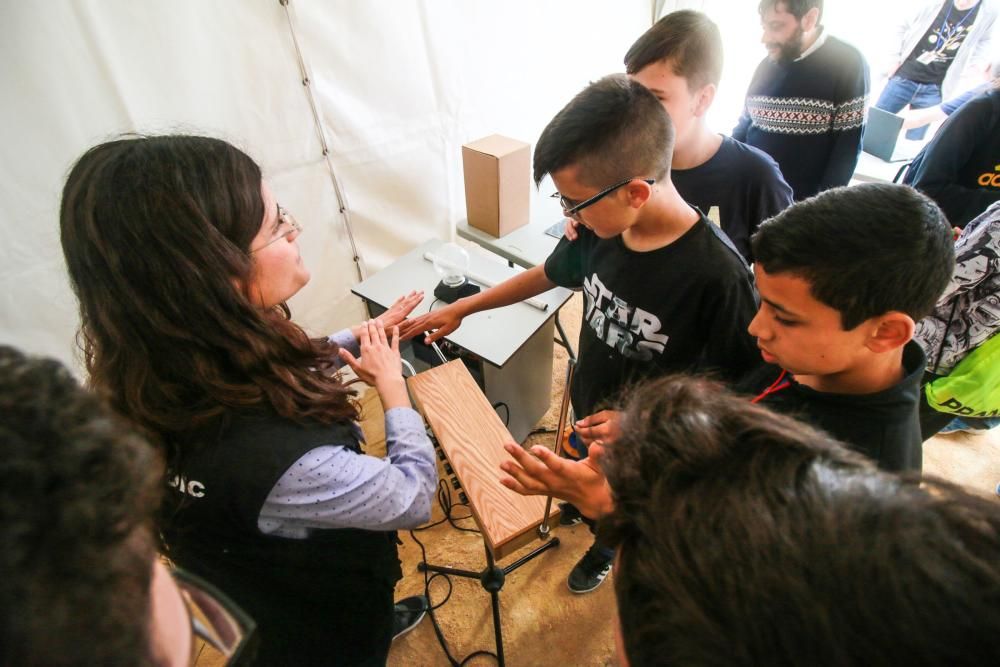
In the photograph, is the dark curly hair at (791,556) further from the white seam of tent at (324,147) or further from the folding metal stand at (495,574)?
the white seam of tent at (324,147)

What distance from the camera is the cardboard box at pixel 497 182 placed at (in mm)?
2043

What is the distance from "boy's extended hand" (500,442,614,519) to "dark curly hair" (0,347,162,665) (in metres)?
0.58

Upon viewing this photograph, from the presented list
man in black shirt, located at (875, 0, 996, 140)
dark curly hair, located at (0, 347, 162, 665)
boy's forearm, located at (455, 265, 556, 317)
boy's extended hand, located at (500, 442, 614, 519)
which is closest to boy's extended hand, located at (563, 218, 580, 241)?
boy's forearm, located at (455, 265, 556, 317)

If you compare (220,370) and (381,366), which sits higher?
(220,370)

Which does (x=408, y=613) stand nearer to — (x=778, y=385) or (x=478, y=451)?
(x=478, y=451)

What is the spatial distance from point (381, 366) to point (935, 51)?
12.8 ft

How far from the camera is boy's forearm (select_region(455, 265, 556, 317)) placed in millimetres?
1507

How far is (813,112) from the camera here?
1982mm

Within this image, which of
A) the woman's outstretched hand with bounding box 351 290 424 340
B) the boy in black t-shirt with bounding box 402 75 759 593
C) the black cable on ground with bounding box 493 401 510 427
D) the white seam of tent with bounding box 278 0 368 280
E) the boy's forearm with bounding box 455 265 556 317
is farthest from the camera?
the black cable on ground with bounding box 493 401 510 427

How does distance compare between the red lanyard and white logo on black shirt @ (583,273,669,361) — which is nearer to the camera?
the red lanyard

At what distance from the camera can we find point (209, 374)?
727mm

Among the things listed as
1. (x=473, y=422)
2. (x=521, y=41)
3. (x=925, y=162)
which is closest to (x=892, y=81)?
(x=925, y=162)

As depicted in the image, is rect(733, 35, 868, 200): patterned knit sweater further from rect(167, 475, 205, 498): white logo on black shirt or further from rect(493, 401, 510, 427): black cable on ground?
rect(167, 475, 205, 498): white logo on black shirt

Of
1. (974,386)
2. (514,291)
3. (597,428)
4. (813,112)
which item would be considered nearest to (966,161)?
(813,112)
